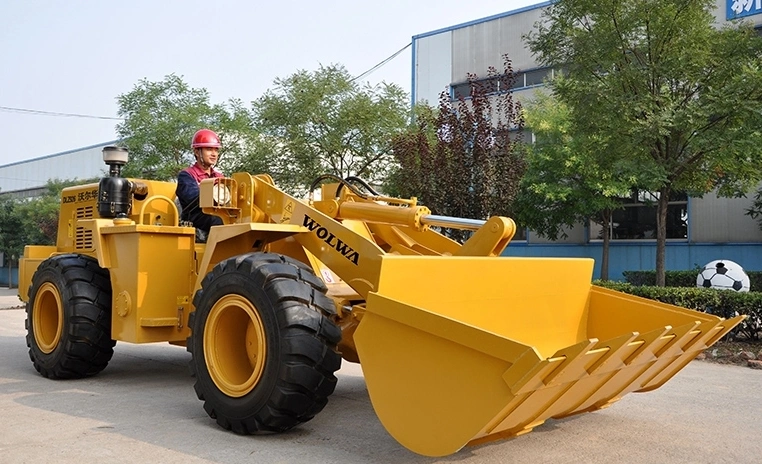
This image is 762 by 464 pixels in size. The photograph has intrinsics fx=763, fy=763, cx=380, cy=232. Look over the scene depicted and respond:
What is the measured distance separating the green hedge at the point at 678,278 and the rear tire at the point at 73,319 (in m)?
15.6

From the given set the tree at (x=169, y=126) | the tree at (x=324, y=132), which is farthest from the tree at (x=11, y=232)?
the tree at (x=324, y=132)

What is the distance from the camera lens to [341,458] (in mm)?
4598

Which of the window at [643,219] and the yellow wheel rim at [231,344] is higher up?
the window at [643,219]

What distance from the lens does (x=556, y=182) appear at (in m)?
19.6

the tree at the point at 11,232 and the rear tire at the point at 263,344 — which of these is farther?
the tree at the point at 11,232

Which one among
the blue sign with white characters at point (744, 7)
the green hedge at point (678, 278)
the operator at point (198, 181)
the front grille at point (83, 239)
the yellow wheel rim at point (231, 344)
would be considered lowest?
the green hedge at point (678, 278)

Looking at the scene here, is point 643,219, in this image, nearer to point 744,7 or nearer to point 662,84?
point 744,7

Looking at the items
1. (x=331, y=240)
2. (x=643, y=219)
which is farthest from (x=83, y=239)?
(x=643, y=219)

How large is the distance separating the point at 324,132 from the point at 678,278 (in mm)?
9726

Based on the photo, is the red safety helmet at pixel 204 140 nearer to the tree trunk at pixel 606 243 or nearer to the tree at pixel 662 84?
the tree at pixel 662 84

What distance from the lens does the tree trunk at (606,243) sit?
879 inches

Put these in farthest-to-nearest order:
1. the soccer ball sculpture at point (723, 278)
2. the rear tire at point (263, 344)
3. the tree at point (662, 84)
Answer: the soccer ball sculpture at point (723, 278) < the tree at point (662, 84) < the rear tire at point (263, 344)

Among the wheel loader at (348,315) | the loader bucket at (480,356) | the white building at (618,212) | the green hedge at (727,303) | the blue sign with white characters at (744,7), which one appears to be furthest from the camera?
the white building at (618,212)

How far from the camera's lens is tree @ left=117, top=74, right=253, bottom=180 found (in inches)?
784
